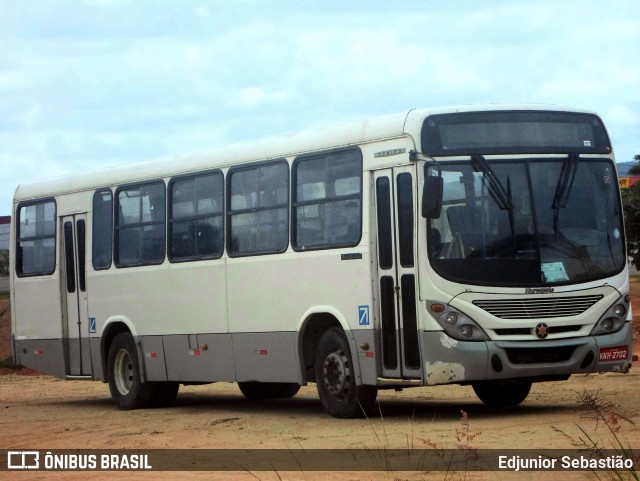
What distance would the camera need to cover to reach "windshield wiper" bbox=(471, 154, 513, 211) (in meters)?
14.8

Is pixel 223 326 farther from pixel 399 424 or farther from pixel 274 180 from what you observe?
pixel 399 424

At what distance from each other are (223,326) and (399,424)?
11.5 ft

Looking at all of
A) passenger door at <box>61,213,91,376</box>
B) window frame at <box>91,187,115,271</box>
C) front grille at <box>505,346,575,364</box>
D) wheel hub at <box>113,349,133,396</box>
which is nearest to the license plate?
front grille at <box>505,346,575,364</box>

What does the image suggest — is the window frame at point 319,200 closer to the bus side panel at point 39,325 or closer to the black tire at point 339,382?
the black tire at point 339,382

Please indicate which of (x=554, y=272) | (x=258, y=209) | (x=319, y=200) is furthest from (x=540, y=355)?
(x=258, y=209)

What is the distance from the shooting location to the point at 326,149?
16141 mm

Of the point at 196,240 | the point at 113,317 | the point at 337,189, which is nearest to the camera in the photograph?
the point at 337,189

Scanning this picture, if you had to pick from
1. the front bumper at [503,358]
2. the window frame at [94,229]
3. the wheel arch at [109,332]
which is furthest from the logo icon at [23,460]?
the window frame at [94,229]

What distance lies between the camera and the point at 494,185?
14.9m

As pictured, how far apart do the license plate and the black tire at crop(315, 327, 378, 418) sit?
96.4 inches

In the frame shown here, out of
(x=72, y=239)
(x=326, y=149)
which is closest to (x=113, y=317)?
(x=72, y=239)

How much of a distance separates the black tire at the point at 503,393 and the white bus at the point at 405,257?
21mm

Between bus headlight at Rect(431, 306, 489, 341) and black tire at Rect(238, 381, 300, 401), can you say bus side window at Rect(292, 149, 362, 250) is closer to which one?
bus headlight at Rect(431, 306, 489, 341)

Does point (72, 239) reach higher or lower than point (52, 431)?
higher
